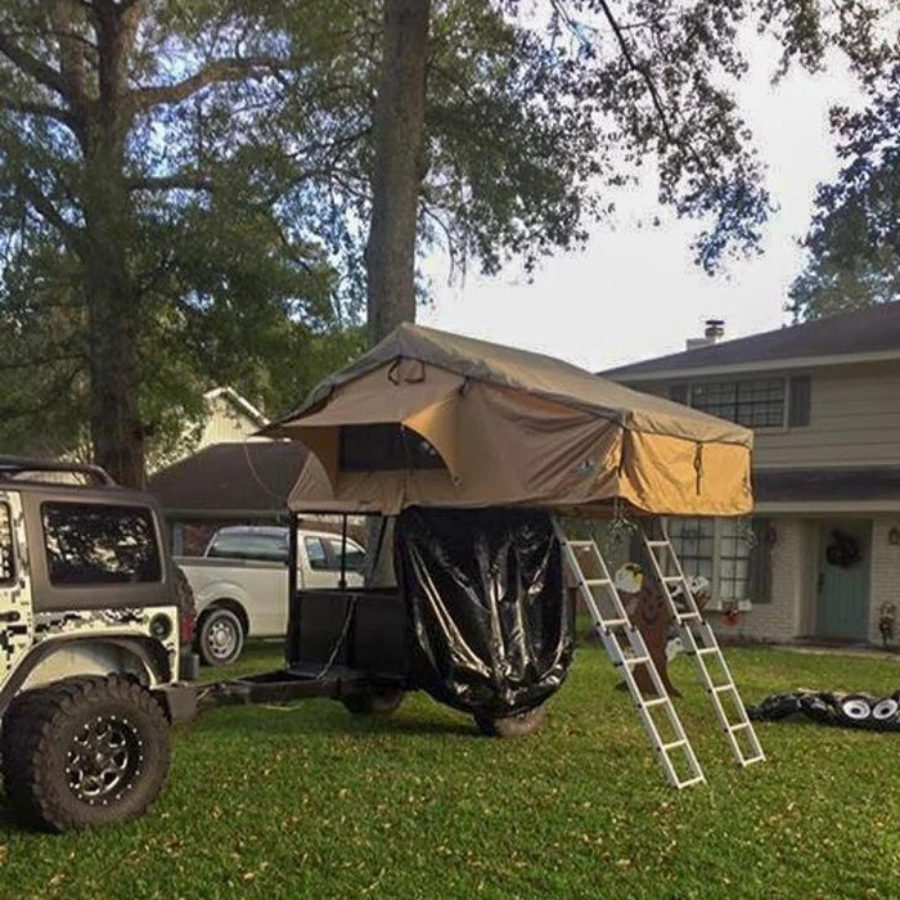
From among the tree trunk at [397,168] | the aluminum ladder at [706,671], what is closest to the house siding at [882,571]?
the tree trunk at [397,168]

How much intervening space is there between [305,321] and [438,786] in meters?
10.4

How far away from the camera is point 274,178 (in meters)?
16.2

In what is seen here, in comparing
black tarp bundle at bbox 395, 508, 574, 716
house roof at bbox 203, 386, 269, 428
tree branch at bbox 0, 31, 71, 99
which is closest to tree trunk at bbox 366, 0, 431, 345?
black tarp bundle at bbox 395, 508, 574, 716

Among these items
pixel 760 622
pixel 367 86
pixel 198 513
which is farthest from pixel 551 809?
pixel 198 513

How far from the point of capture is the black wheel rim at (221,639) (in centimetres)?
1396

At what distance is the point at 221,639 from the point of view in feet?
46.4

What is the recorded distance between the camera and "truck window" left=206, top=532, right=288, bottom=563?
52.6ft

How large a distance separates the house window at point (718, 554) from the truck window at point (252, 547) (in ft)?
24.9

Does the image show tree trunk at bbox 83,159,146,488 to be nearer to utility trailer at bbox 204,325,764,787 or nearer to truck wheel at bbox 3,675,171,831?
utility trailer at bbox 204,325,764,787

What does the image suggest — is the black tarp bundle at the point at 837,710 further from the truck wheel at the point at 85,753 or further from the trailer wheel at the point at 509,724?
the truck wheel at the point at 85,753

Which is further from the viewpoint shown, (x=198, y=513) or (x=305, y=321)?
(x=198, y=513)

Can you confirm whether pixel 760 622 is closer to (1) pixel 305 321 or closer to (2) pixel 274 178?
(1) pixel 305 321

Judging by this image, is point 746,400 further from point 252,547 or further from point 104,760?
point 104,760

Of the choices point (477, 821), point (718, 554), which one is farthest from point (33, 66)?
point (477, 821)
